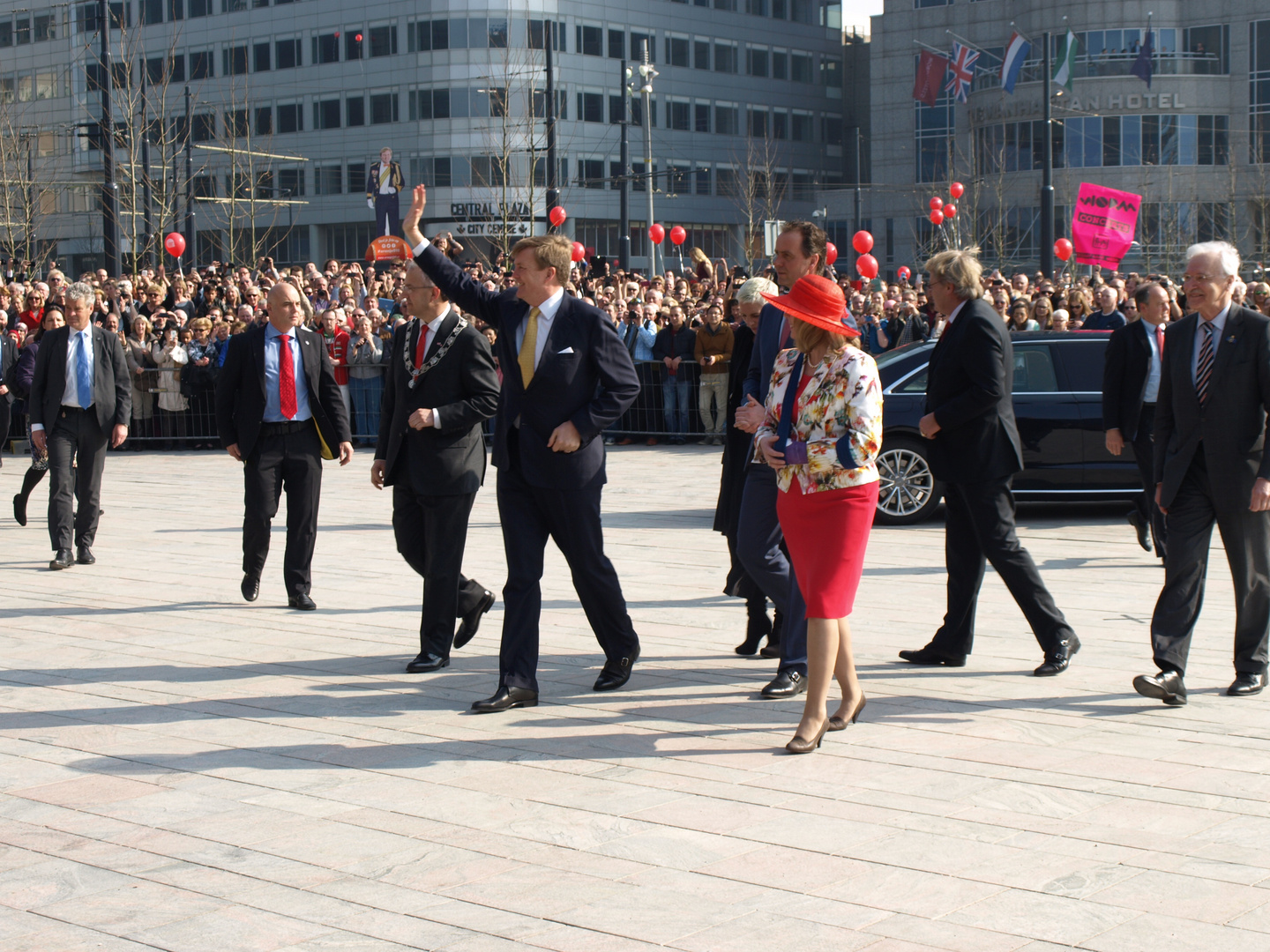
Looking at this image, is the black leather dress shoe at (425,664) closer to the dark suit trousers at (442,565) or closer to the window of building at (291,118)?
the dark suit trousers at (442,565)

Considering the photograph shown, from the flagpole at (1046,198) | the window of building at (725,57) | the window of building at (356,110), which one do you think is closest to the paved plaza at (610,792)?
the flagpole at (1046,198)

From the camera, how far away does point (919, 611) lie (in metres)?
8.94

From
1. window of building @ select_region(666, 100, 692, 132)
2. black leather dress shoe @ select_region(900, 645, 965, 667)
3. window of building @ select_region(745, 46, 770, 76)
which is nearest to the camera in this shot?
black leather dress shoe @ select_region(900, 645, 965, 667)

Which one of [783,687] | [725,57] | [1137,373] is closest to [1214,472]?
[783,687]

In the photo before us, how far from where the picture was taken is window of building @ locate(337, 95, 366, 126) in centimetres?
7569

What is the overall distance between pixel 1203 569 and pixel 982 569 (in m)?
1.10

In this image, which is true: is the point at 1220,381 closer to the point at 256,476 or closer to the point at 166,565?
the point at 256,476

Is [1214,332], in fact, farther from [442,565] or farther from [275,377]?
[275,377]

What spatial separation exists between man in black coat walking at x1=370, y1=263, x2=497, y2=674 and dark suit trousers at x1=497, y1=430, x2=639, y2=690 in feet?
2.45

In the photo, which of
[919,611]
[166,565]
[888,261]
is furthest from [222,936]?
[888,261]

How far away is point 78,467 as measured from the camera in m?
11.6

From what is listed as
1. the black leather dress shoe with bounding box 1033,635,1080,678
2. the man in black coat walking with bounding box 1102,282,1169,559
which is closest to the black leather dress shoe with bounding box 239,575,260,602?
the black leather dress shoe with bounding box 1033,635,1080,678

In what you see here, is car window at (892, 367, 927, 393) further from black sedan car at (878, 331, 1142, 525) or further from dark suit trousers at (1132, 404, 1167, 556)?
dark suit trousers at (1132, 404, 1167, 556)

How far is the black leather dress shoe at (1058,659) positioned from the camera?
285 inches
